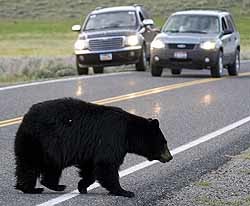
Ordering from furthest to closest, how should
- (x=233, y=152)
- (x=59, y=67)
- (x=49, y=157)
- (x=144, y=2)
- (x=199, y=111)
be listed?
(x=144, y=2)
(x=59, y=67)
(x=199, y=111)
(x=233, y=152)
(x=49, y=157)

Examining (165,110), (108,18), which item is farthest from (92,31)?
(165,110)

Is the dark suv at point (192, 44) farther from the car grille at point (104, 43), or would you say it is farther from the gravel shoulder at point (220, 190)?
the gravel shoulder at point (220, 190)

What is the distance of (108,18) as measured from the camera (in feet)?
86.1

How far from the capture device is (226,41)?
79.5 feet

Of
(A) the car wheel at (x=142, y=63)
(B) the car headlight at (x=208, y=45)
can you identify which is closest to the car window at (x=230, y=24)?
(B) the car headlight at (x=208, y=45)

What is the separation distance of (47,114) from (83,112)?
→ 1.12ft

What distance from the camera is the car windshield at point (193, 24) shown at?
940 inches

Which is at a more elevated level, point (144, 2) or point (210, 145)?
point (210, 145)

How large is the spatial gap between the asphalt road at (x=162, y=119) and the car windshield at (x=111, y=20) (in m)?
2.04

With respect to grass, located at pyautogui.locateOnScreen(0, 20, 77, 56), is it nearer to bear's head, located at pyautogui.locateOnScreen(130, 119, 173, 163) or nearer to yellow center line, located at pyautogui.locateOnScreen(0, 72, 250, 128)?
yellow center line, located at pyautogui.locateOnScreen(0, 72, 250, 128)

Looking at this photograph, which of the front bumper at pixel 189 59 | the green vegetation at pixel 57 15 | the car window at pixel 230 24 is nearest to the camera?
the front bumper at pixel 189 59

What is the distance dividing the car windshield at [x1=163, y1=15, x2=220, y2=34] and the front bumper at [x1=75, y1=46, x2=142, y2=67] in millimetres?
1384

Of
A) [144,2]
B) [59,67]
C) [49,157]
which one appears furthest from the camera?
[144,2]

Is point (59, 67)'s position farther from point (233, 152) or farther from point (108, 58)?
point (233, 152)
